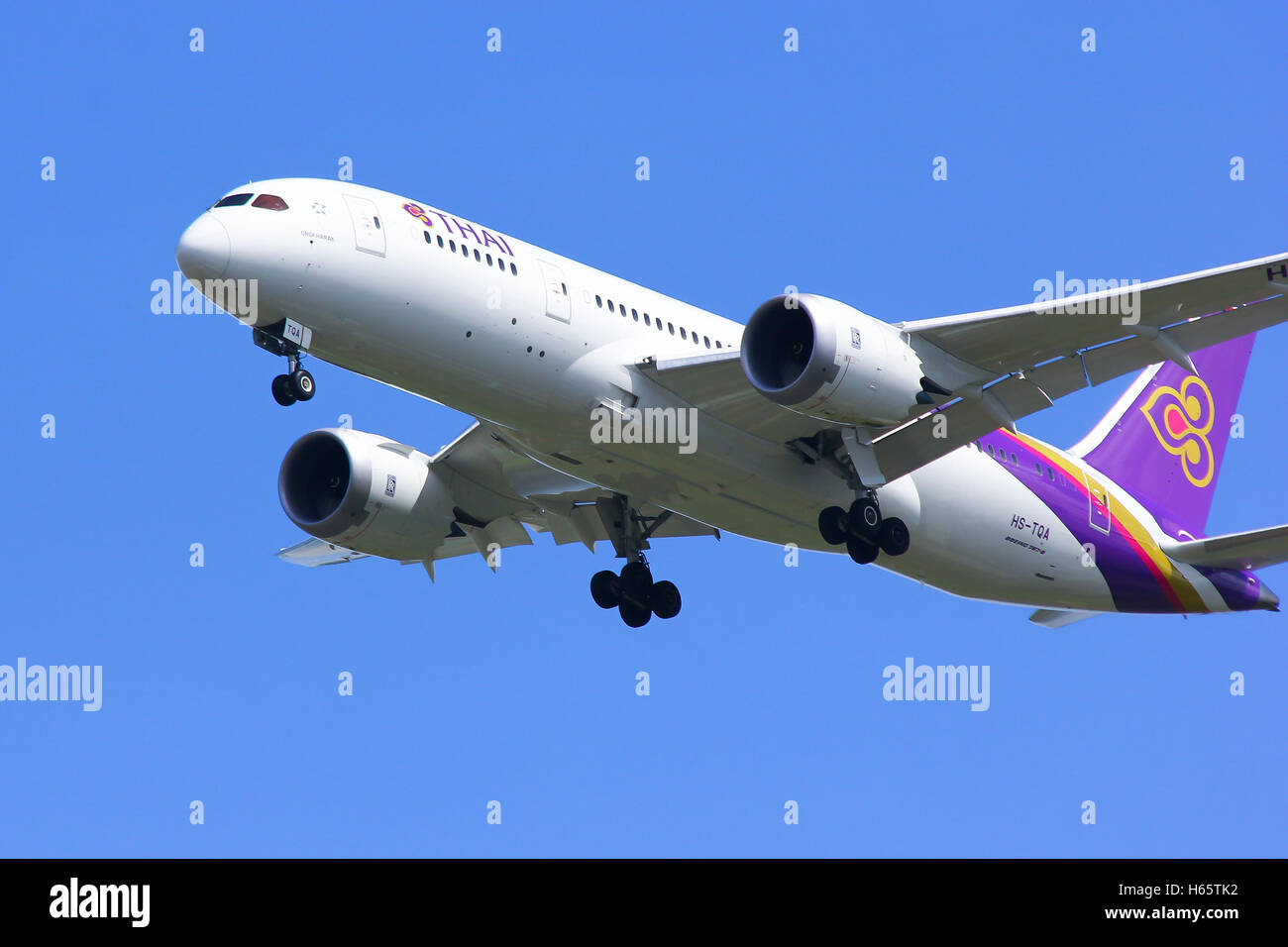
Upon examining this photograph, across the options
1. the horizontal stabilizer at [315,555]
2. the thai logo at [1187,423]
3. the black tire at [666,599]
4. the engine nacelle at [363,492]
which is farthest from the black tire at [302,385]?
the thai logo at [1187,423]

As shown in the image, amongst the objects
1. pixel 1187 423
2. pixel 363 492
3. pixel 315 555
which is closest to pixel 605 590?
pixel 363 492

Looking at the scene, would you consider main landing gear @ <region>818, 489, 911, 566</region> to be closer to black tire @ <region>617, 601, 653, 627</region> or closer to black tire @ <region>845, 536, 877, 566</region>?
black tire @ <region>845, 536, 877, 566</region>

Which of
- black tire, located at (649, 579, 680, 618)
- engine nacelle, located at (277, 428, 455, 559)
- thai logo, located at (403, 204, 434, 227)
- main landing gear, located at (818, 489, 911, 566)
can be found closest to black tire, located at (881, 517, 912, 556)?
main landing gear, located at (818, 489, 911, 566)

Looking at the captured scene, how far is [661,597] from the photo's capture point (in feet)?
101

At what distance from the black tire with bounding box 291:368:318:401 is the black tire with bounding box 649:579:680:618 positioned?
9.33 meters

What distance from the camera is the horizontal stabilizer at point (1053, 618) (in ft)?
112

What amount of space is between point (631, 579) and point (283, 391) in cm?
948

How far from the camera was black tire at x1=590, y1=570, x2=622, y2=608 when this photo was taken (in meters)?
31.1

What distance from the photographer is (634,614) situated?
3108cm

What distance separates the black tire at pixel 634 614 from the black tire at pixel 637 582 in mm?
115

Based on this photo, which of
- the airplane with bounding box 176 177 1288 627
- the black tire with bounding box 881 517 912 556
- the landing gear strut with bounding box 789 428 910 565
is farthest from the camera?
the black tire with bounding box 881 517 912 556

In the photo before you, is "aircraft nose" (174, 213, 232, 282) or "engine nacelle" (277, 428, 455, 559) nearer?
"aircraft nose" (174, 213, 232, 282)
